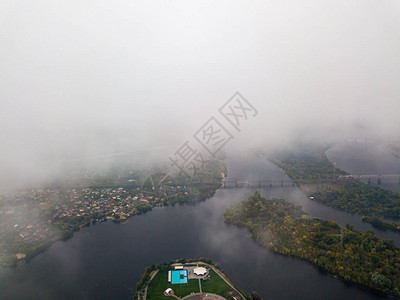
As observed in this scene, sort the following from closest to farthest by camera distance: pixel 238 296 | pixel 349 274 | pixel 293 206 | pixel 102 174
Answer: pixel 238 296, pixel 349 274, pixel 293 206, pixel 102 174

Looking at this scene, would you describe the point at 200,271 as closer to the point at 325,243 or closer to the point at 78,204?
the point at 325,243

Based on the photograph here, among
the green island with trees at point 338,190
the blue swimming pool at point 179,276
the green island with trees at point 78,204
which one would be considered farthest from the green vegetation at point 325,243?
the green island with trees at point 78,204

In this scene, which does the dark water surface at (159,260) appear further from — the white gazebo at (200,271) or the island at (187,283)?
the white gazebo at (200,271)

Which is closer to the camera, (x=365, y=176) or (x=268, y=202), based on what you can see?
(x=268, y=202)

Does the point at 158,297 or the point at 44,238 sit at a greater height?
the point at 44,238

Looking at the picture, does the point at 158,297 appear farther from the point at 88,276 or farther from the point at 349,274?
the point at 349,274

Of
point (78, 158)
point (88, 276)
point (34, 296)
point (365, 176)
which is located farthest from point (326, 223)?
point (78, 158)

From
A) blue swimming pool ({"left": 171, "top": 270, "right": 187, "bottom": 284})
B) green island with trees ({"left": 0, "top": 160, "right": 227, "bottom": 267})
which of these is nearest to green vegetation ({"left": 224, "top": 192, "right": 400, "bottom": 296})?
blue swimming pool ({"left": 171, "top": 270, "right": 187, "bottom": 284})
